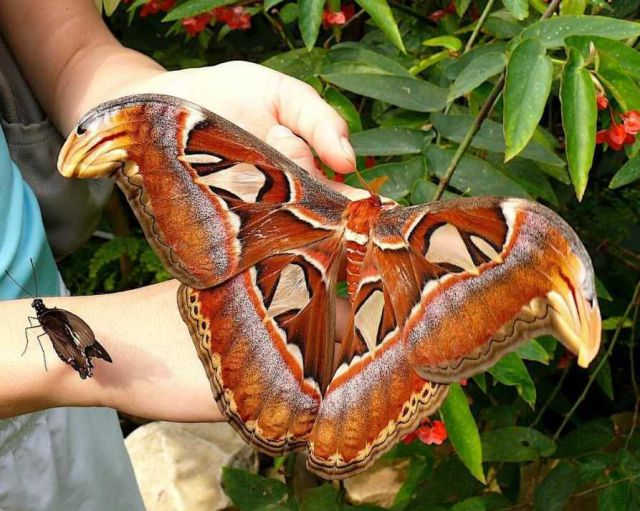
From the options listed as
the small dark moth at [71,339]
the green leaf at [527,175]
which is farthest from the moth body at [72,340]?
the green leaf at [527,175]

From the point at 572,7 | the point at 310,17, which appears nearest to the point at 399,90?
the point at 310,17

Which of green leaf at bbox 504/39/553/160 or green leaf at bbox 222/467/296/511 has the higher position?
green leaf at bbox 504/39/553/160

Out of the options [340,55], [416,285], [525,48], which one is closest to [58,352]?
[416,285]

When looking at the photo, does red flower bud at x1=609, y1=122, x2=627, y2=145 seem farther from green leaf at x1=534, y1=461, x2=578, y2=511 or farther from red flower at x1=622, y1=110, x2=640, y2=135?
green leaf at x1=534, y1=461, x2=578, y2=511

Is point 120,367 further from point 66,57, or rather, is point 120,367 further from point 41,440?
point 66,57

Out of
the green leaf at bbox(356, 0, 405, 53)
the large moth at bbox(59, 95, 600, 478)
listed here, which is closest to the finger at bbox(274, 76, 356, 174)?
the large moth at bbox(59, 95, 600, 478)
